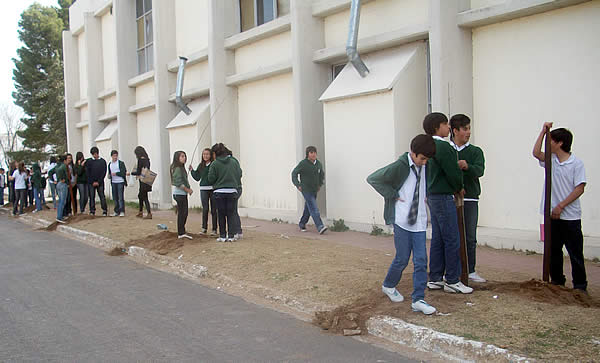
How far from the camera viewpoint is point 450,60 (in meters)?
9.68

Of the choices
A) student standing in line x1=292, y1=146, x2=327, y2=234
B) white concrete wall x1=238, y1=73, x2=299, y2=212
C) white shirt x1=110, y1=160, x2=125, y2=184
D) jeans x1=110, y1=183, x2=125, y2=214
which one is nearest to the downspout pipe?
white concrete wall x1=238, y1=73, x2=299, y2=212

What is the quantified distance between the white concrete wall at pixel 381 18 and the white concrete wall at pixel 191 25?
6176mm

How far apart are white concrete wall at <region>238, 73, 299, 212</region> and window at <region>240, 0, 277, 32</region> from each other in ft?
5.97

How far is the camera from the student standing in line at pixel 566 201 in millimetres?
5902

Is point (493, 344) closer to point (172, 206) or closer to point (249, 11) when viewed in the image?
point (249, 11)

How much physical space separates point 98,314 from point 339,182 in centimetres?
669

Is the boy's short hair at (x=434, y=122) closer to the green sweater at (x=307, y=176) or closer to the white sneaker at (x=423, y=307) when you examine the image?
the white sneaker at (x=423, y=307)

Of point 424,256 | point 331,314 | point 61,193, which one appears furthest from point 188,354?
point 61,193

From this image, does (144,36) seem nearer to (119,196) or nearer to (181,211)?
(119,196)

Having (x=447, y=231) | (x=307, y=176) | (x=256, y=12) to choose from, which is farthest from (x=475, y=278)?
(x=256, y=12)

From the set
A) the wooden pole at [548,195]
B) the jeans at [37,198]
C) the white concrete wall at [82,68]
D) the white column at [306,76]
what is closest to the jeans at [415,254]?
the wooden pole at [548,195]

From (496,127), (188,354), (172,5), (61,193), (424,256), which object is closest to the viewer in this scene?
(188,354)

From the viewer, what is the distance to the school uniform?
5.91m

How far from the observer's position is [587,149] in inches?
331
